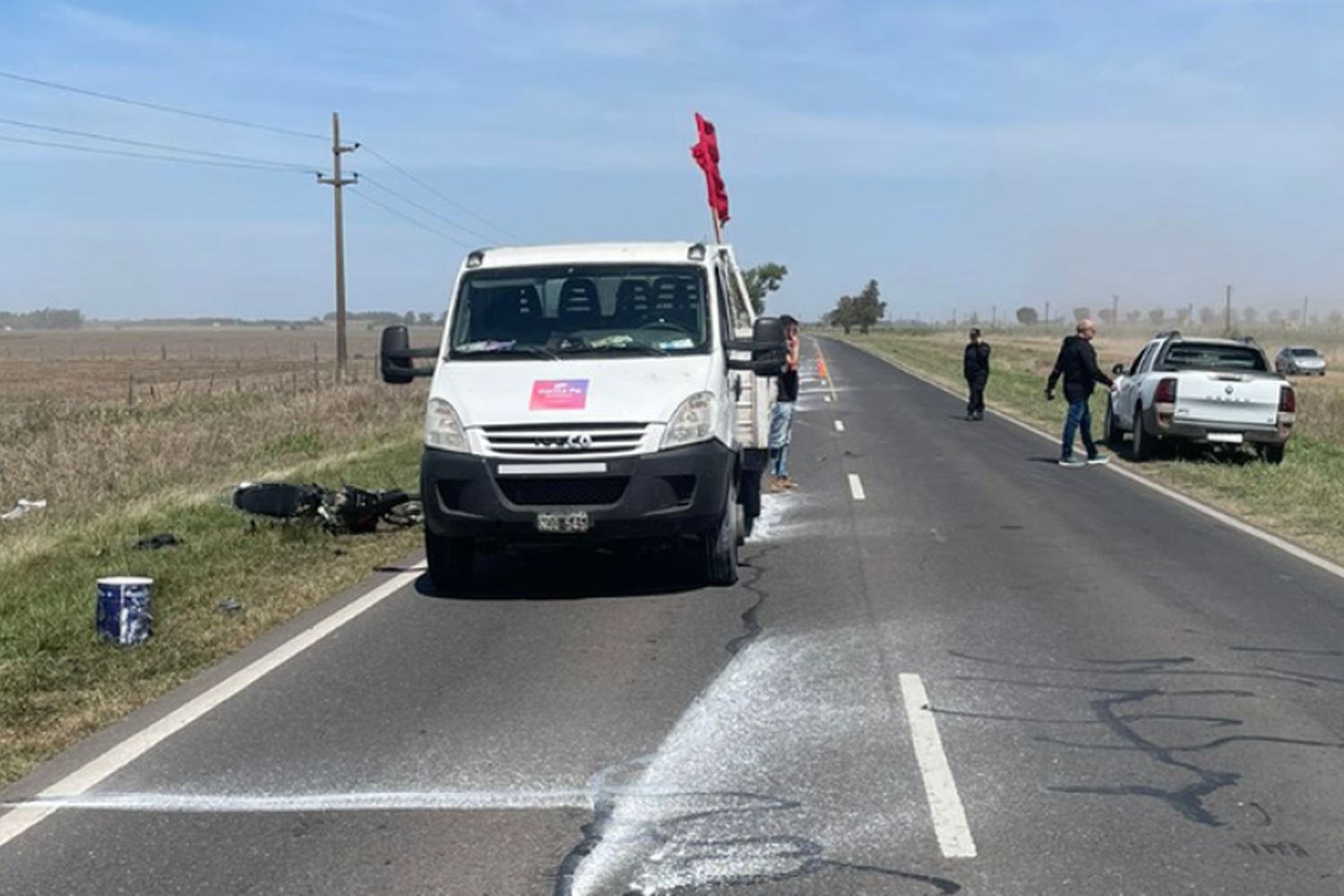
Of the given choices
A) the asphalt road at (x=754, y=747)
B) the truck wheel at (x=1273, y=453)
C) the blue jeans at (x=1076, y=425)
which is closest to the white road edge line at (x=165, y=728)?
the asphalt road at (x=754, y=747)

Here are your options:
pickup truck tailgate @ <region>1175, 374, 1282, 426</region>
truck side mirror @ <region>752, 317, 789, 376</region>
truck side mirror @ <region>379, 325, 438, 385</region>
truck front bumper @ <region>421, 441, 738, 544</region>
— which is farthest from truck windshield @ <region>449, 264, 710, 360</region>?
pickup truck tailgate @ <region>1175, 374, 1282, 426</region>

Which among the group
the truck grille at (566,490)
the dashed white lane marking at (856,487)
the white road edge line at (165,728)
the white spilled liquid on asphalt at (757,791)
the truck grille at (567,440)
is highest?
the truck grille at (567,440)

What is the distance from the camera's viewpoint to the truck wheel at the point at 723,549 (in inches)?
378

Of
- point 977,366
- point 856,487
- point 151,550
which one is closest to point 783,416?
point 856,487

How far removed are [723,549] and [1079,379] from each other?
34.4ft

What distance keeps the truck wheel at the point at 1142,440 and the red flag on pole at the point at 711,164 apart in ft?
22.4

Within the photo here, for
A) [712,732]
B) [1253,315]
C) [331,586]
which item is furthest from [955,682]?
[1253,315]

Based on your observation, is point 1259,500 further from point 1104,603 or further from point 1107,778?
point 1107,778

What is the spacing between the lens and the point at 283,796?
548 cm

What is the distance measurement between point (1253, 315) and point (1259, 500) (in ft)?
550

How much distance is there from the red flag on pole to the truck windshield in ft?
16.8

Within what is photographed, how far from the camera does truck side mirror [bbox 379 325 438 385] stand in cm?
1023

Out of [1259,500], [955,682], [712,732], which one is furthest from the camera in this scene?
[1259,500]

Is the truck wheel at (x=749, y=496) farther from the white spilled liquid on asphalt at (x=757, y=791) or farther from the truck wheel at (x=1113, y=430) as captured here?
the truck wheel at (x=1113, y=430)
